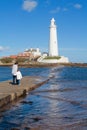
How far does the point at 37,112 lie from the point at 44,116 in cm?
102

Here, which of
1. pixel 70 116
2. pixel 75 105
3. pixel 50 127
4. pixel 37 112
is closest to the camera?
pixel 50 127

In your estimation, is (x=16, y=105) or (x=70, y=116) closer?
(x=70, y=116)

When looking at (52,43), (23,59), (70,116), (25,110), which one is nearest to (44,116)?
(70,116)

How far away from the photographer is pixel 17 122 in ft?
32.0

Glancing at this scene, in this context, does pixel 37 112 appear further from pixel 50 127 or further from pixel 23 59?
pixel 23 59

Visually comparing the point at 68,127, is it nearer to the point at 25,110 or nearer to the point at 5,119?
the point at 5,119

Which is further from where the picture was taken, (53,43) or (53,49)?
(53,49)

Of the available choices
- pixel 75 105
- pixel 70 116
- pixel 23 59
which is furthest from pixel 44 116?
pixel 23 59

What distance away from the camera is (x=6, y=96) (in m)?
13.5

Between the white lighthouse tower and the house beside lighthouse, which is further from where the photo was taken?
the house beside lighthouse

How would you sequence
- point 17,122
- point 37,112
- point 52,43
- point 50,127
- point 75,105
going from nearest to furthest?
point 50,127 < point 17,122 < point 37,112 < point 75,105 < point 52,43

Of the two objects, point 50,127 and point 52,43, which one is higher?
point 52,43

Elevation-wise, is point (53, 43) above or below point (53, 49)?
above

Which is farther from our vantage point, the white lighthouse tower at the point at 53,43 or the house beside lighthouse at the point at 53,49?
the house beside lighthouse at the point at 53,49
